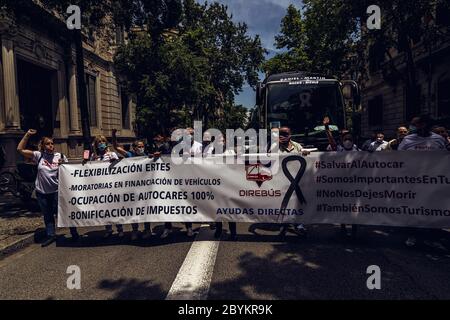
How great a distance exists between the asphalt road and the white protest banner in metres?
0.44

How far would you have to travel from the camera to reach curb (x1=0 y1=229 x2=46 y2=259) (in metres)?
5.52

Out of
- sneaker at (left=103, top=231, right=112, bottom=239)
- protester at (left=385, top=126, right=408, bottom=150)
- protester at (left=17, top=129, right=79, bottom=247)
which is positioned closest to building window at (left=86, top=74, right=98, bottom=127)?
protester at (left=17, top=129, right=79, bottom=247)

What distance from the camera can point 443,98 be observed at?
64.3ft

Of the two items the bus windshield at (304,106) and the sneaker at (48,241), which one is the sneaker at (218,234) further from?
the bus windshield at (304,106)

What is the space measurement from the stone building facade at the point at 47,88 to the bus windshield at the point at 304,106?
6.37 meters

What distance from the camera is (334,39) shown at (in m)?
14.7

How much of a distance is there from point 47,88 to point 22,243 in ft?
52.5

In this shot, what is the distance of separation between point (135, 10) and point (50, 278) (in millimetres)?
9775

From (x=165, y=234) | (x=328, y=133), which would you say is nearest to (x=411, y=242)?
(x=328, y=133)

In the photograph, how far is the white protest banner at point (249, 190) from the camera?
5578 mm

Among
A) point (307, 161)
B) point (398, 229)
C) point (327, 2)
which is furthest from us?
point (327, 2)

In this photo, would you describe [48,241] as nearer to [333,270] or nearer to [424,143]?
[333,270]
